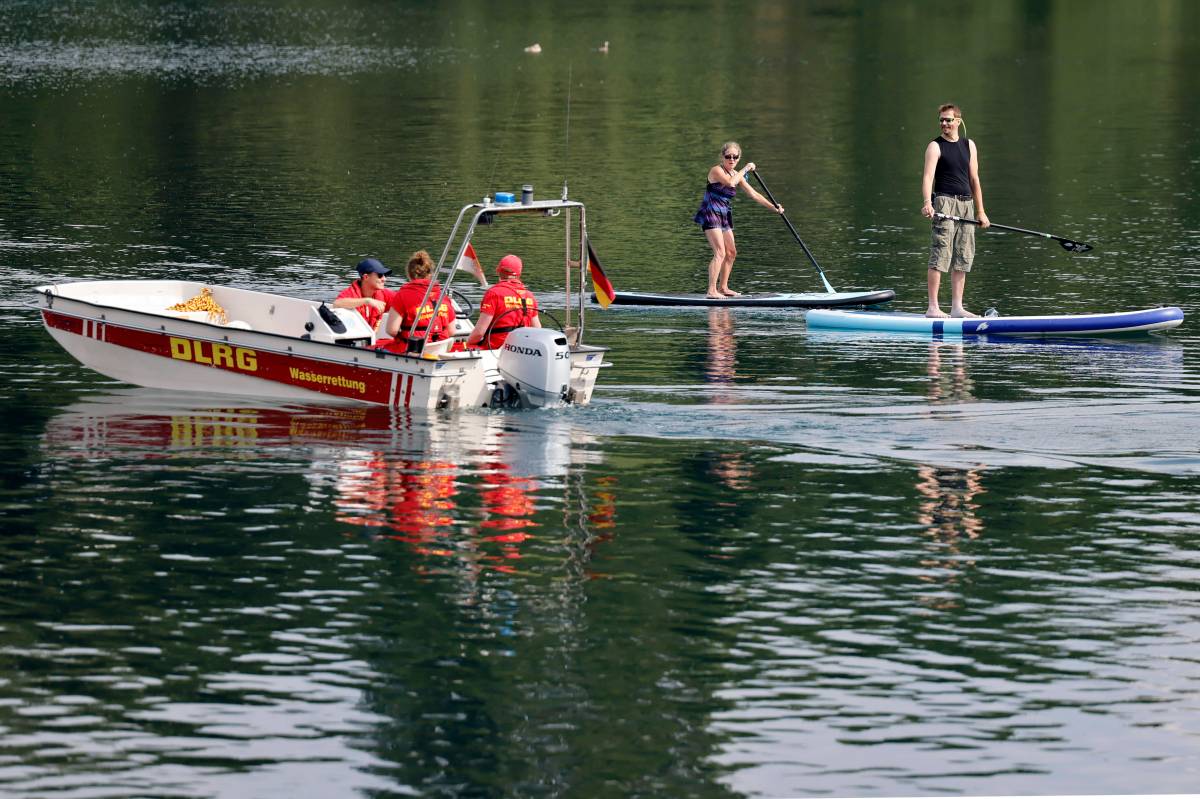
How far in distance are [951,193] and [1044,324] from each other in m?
2.16

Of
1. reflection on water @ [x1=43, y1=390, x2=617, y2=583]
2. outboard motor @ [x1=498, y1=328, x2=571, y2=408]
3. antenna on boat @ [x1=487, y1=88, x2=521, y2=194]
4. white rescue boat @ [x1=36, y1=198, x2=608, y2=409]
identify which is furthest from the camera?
antenna on boat @ [x1=487, y1=88, x2=521, y2=194]

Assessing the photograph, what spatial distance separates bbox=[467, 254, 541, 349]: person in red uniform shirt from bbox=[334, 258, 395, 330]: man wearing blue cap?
4.97 ft

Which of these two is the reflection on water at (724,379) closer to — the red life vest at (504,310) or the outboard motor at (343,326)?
the red life vest at (504,310)

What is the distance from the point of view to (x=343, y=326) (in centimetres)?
2167

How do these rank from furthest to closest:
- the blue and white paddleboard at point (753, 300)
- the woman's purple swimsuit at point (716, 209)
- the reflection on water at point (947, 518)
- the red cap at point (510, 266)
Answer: the woman's purple swimsuit at point (716, 209), the blue and white paddleboard at point (753, 300), the red cap at point (510, 266), the reflection on water at point (947, 518)

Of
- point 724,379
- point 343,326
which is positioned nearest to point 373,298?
point 343,326

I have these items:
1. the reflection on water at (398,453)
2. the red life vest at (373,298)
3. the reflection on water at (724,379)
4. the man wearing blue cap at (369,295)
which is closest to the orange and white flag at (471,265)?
the red life vest at (373,298)

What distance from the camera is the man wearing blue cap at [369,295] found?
2192cm

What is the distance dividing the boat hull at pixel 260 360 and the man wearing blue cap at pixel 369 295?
59 centimetres

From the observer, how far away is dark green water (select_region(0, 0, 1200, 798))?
11.5 metres

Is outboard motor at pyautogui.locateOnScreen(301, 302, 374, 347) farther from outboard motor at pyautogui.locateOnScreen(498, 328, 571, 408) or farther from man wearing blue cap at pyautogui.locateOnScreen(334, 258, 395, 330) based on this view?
outboard motor at pyautogui.locateOnScreen(498, 328, 571, 408)

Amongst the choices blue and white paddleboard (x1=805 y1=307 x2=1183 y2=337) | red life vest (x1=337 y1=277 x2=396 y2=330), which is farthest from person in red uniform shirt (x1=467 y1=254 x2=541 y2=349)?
blue and white paddleboard (x1=805 y1=307 x2=1183 y2=337)

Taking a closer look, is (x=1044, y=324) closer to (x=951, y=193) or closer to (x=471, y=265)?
(x=951, y=193)

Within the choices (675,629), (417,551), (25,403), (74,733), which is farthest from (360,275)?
(74,733)
